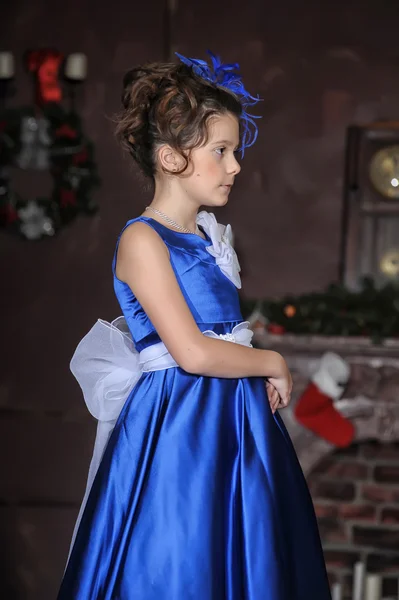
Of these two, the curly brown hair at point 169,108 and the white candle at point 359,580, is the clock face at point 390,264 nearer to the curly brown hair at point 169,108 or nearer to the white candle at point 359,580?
the white candle at point 359,580

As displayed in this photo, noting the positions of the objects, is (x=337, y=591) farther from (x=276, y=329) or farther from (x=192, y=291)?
(x=192, y=291)

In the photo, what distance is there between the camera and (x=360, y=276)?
11.4ft

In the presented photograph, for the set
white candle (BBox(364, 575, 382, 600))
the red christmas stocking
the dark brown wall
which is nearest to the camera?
the red christmas stocking

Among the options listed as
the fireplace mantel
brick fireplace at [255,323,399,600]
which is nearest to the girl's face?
the fireplace mantel

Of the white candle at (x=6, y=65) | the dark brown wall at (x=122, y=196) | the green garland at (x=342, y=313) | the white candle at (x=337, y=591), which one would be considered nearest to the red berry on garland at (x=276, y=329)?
the green garland at (x=342, y=313)

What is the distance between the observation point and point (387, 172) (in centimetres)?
340

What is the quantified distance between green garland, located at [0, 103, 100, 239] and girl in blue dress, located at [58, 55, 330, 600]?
2.15m

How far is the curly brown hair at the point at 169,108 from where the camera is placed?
138 cm

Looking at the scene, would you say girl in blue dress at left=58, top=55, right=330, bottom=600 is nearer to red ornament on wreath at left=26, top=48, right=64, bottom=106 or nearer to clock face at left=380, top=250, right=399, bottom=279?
clock face at left=380, top=250, right=399, bottom=279

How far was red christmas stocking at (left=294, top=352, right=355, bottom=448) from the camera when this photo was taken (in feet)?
9.77

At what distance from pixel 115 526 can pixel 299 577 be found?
32cm

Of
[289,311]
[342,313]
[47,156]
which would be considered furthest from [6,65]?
[342,313]

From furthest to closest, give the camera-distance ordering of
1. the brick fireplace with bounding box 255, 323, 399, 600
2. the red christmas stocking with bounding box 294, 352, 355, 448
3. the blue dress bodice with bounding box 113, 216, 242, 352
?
the brick fireplace with bounding box 255, 323, 399, 600
the red christmas stocking with bounding box 294, 352, 355, 448
the blue dress bodice with bounding box 113, 216, 242, 352

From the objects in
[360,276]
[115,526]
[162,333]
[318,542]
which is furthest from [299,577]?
[360,276]
